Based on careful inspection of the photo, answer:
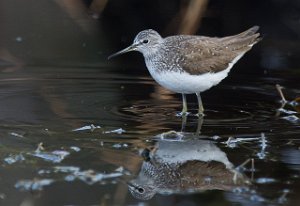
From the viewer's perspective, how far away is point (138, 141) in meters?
7.48

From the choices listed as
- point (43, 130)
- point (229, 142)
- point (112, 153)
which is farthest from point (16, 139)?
point (229, 142)

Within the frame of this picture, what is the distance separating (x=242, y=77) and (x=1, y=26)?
15.5 feet

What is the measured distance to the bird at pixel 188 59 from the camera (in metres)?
8.55

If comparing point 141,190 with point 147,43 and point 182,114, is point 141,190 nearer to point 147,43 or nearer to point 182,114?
point 182,114

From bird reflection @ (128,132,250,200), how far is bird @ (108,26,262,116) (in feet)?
3.58

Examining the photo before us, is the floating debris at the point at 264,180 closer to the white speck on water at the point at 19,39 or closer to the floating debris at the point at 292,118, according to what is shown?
the floating debris at the point at 292,118

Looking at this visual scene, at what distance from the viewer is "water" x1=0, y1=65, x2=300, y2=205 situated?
20.1 feet

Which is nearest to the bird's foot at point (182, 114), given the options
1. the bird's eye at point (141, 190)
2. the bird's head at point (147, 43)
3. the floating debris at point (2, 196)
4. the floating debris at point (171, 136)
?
the bird's head at point (147, 43)

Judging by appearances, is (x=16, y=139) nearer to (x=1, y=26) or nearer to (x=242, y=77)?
(x=242, y=77)

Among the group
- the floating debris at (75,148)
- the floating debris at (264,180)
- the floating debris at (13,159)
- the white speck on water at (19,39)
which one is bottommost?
the floating debris at (264,180)

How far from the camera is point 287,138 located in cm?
773

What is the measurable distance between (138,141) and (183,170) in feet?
2.94

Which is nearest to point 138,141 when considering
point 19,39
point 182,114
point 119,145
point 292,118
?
point 119,145

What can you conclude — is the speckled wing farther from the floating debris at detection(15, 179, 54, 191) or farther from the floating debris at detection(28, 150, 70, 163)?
the floating debris at detection(15, 179, 54, 191)
